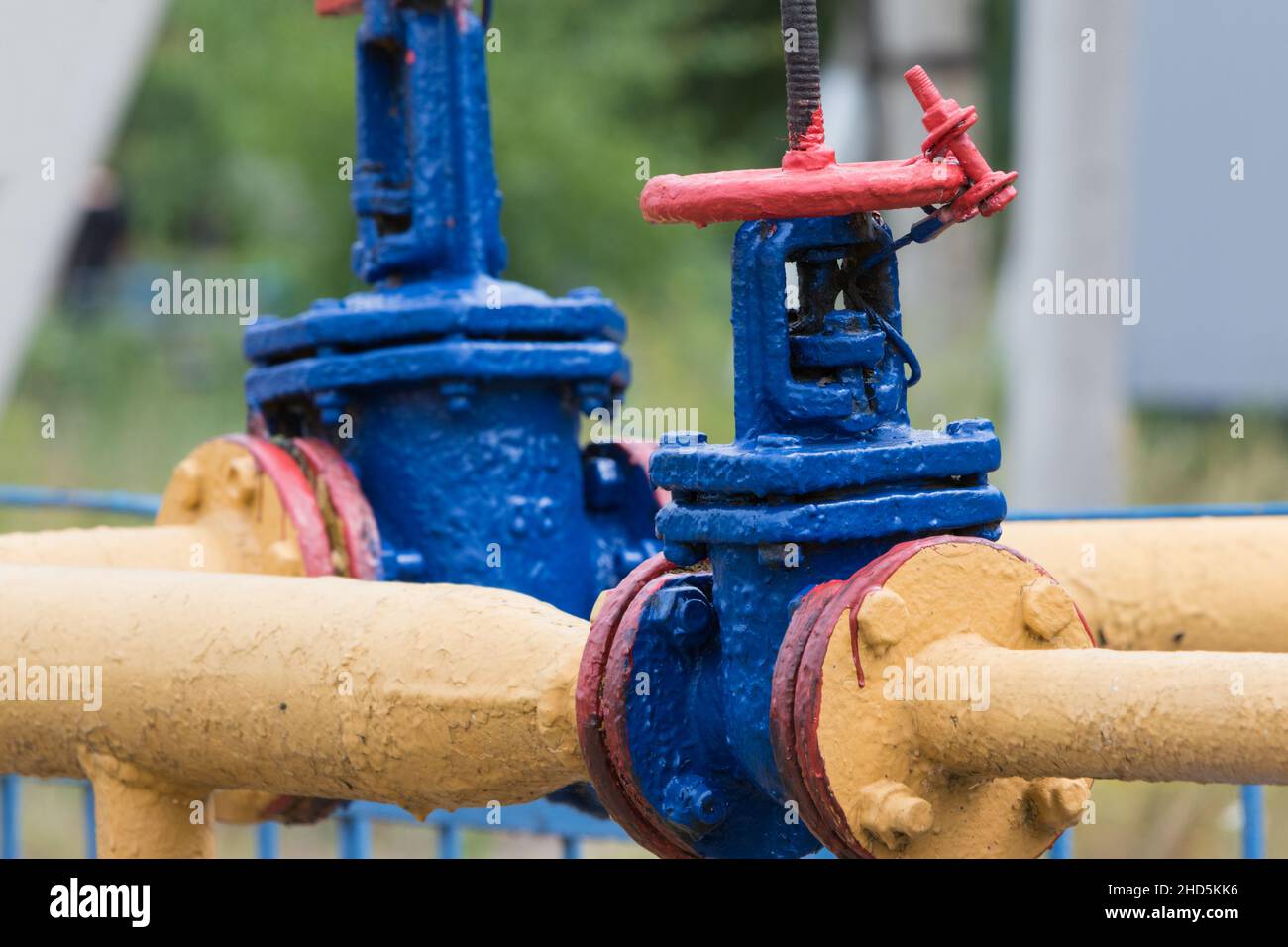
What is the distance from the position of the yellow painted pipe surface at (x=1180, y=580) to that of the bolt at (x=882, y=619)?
78 cm

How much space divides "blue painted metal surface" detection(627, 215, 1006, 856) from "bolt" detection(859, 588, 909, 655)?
0.27 feet

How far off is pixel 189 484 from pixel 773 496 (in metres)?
1.20

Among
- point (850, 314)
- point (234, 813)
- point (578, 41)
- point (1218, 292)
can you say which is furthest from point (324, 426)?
point (578, 41)

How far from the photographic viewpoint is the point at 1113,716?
1516mm

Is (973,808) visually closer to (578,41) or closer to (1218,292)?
(1218,292)

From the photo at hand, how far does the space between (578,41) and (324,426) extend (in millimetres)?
11409

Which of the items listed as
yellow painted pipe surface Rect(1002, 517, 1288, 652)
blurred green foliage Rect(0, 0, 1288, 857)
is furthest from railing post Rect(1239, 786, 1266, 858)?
blurred green foliage Rect(0, 0, 1288, 857)

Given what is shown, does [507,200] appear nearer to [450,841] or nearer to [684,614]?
[450,841]

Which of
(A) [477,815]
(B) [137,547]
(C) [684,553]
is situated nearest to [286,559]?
(B) [137,547]

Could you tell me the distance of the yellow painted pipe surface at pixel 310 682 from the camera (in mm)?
1767

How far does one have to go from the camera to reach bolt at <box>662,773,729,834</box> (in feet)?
5.82

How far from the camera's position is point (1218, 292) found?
930 cm

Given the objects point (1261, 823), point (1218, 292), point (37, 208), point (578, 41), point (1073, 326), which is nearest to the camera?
point (1261, 823)

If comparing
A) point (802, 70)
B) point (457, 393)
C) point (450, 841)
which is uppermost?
point (802, 70)
